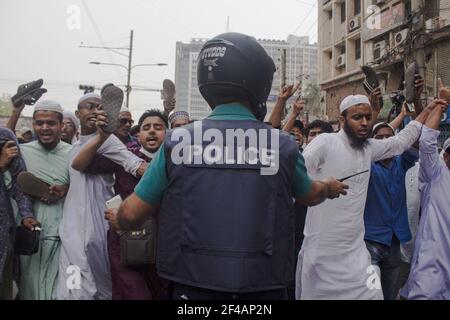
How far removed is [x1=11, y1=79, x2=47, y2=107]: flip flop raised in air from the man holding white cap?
10.5ft

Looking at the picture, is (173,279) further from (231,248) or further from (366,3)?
(366,3)

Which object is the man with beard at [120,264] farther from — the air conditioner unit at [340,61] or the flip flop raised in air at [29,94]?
the air conditioner unit at [340,61]

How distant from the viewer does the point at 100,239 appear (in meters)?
3.33

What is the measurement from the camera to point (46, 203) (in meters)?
3.38

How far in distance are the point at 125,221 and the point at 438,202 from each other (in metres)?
3.06

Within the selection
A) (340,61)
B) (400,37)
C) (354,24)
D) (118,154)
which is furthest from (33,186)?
(340,61)

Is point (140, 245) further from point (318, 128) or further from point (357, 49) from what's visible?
point (357, 49)

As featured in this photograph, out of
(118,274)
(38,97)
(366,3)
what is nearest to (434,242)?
(118,274)

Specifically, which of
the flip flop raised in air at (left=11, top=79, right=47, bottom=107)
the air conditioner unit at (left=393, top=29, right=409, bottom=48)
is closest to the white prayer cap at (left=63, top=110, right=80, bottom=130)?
the flip flop raised in air at (left=11, top=79, right=47, bottom=107)

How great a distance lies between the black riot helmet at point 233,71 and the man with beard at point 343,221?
160cm

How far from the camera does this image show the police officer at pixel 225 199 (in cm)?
173

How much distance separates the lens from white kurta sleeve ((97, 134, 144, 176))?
314cm

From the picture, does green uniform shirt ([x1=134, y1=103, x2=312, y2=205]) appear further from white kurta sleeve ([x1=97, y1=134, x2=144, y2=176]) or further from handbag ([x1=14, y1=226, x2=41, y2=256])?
handbag ([x1=14, y1=226, x2=41, y2=256])

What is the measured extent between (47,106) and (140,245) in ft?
4.40
